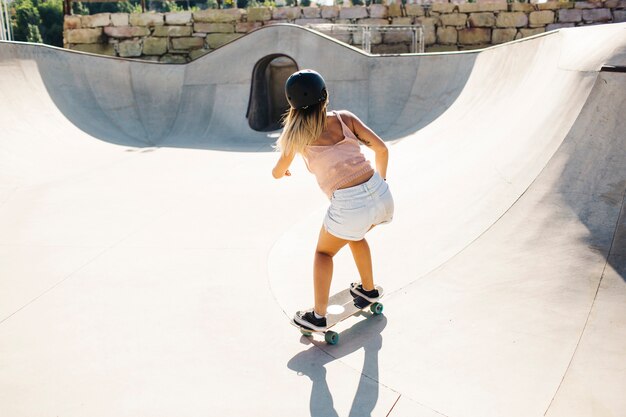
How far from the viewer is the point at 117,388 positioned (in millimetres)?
2818

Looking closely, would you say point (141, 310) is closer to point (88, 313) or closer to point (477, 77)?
point (88, 313)

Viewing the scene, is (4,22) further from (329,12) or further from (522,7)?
(522,7)

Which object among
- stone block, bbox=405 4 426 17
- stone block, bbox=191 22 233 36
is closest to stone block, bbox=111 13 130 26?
stone block, bbox=191 22 233 36

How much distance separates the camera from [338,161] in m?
2.96

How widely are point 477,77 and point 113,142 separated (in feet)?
19.3

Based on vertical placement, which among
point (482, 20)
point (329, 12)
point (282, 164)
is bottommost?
point (282, 164)

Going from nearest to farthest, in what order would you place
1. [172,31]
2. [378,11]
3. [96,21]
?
[378,11] → [172,31] → [96,21]

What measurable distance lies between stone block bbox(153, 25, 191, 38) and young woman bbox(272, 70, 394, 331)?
632 inches

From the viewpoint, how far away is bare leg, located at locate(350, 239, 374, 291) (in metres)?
3.15

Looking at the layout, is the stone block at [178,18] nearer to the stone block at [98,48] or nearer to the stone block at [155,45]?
the stone block at [155,45]

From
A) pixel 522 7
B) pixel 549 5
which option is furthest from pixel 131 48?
pixel 549 5

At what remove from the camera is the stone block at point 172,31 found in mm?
17719

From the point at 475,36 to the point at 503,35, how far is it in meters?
0.80


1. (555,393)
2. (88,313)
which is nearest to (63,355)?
(88,313)
